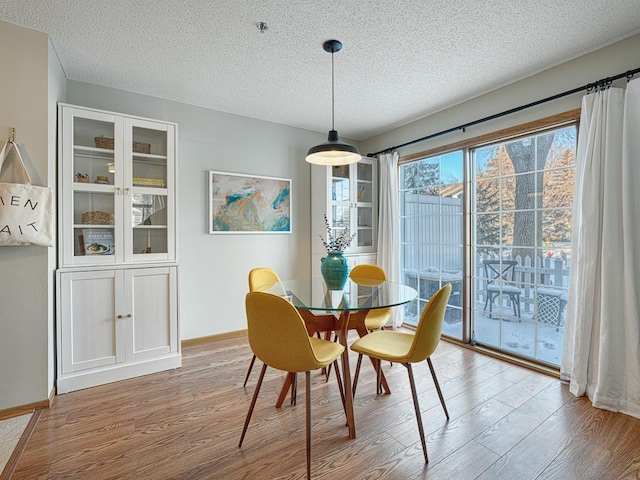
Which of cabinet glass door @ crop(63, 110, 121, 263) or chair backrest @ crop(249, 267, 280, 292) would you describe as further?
chair backrest @ crop(249, 267, 280, 292)

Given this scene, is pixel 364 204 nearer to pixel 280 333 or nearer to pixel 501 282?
pixel 501 282

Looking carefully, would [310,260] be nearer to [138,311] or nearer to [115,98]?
[138,311]

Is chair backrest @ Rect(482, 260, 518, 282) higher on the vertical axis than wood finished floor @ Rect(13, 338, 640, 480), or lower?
higher

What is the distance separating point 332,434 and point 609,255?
2197 millimetres

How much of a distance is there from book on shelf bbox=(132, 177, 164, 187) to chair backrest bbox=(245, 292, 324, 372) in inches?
71.7

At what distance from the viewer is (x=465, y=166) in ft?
11.0

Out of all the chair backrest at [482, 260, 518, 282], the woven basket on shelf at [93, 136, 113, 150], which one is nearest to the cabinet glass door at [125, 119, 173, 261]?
the woven basket on shelf at [93, 136, 113, 150]

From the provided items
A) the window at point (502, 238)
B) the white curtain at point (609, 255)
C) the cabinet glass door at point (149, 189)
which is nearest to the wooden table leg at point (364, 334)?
the white curtain at point (609, 255)

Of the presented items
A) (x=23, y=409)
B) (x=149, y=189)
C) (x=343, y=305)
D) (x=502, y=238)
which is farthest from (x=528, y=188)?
(x=23, y=409)

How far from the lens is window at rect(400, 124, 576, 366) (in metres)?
2.71

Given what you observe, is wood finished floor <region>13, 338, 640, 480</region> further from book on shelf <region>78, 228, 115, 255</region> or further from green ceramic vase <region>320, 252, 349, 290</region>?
book on shelf <region>78, 228, 115, 255</region>

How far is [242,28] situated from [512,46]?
1939 millimetres


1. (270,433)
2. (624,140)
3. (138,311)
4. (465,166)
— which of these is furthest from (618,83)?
(138,311)

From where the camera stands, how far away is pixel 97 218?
2643mm
